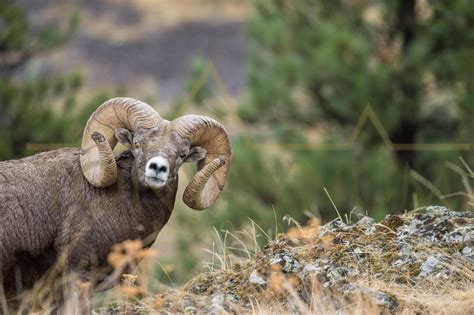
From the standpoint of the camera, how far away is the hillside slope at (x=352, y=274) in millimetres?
7305

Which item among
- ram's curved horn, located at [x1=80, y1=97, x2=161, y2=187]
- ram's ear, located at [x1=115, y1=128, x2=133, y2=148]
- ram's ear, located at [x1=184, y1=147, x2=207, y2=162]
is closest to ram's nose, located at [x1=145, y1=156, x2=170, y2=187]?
ram's curved horn, located at [x1=80, y1=97, x2=161, y2=187]

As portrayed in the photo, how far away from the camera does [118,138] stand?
9.51 meters

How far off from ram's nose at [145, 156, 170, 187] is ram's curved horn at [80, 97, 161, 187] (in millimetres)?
470

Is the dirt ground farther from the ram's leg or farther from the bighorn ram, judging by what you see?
the ram's leg

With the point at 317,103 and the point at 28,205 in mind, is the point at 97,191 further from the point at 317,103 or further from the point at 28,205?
the point at 317,103

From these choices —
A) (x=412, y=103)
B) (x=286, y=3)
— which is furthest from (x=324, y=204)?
(x=286, y=3)

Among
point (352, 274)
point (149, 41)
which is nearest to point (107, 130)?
point (352, 274)

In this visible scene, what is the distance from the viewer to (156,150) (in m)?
9.11

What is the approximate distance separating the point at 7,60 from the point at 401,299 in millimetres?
17409

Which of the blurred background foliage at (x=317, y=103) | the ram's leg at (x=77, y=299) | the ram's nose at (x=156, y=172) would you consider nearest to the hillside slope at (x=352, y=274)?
the ram's leg at (x=77, y=299)

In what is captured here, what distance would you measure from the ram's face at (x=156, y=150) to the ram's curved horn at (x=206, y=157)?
0.12 metres

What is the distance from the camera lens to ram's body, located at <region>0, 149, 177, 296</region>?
29.0 ft

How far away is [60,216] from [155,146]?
3.29 feet

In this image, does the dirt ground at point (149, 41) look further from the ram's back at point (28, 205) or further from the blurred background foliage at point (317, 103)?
the ram's back at point (28, 205)
